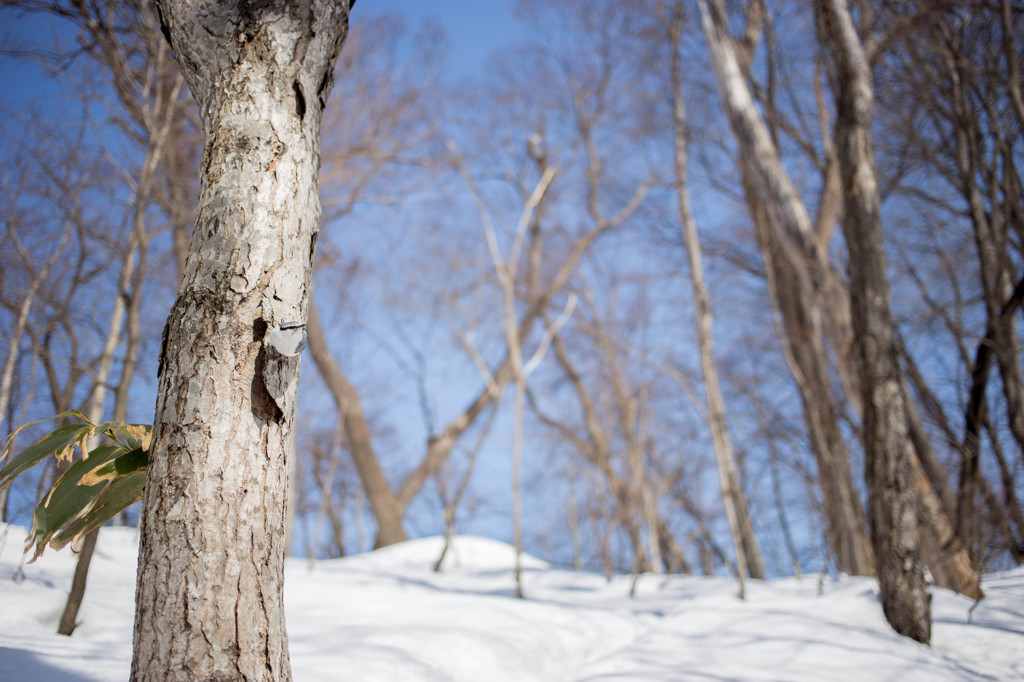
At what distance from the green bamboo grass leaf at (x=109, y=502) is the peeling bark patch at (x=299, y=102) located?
1.10 m

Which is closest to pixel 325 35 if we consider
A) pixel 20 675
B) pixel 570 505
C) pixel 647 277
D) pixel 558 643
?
pixel 20 675

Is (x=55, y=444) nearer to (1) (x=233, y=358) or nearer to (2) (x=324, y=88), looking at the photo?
(1) (x=233, y=358)

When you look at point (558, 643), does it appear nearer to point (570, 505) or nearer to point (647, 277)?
point (647, 277)

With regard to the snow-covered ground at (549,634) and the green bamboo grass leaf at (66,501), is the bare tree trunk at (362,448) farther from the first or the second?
the green bamboo grass leaf at (66,501)

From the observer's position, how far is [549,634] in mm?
2840

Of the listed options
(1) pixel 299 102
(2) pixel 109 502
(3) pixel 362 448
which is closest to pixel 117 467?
(2) pixel 109 502

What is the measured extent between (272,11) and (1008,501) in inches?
206

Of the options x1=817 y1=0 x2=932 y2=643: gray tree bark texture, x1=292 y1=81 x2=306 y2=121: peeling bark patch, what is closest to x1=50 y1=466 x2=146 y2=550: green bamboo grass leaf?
x1=292 y1=81 x2=306 y2=121: peeling bark patch

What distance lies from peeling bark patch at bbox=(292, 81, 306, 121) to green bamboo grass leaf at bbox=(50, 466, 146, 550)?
43.5 inches

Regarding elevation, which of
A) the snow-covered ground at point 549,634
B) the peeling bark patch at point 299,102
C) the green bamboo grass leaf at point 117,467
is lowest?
the snow-covered ground at point 549,634

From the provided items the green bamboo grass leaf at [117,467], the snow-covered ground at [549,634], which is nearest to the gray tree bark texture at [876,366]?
the snow-covered ground at [549,634]

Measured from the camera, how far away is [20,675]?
4.80 ft

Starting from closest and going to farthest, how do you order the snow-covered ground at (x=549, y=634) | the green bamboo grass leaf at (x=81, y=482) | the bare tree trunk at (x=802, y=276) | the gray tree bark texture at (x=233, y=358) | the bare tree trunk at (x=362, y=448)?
the gray tree bark texture at (x=233, y=358), the green bamboo grass leaf at (x=81, y=482), the snow-covered ground at (x=549, y=634), the bare tree trunk at (x=802, y=276), the bare tree trunk at (x=362, y=448)

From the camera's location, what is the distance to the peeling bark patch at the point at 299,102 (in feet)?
4.85
